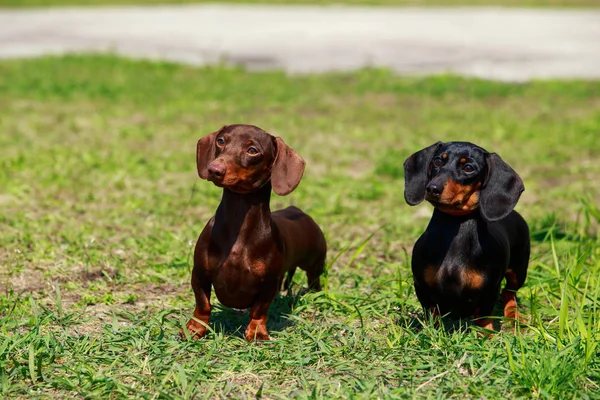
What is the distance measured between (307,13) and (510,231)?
1861cm

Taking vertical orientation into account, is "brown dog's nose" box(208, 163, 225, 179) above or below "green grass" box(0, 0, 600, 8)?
below

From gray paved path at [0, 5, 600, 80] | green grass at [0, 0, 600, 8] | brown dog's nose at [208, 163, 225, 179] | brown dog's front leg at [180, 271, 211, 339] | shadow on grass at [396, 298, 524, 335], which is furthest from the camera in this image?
green grass at [0, 0, 600, 8]

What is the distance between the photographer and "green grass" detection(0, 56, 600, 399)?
393 cm

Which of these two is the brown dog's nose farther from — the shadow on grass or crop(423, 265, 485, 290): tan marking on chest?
the shadow on grass

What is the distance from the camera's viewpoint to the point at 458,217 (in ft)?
13.8

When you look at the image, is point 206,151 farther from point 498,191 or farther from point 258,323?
point 498,191

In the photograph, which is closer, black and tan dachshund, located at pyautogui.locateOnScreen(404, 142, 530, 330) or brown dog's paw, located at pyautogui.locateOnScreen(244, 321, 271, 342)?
black and tan dachshund, located at pyautogui.locateOnScreen(404, 142, 530, 330)

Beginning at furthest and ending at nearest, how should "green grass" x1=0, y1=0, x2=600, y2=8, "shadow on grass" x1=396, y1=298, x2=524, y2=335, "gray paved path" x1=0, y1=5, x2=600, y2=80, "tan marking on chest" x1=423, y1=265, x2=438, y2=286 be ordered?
"green grass" x1=0, y1=0, x2=600, y2=8 < "gray paved path" x1=0, y1=5, x2=600, y2=80 < "shadow on grass" x1=396, y1=298, x2=524, y2=335 < "tan marking on chest" x1=423, y1=265, x2=438, y2=286

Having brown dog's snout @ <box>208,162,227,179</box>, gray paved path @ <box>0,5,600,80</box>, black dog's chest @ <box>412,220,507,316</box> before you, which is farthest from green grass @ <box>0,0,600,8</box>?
brown dog's snout @ <box>208,162,227,179</box>

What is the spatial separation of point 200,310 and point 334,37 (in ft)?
47.6

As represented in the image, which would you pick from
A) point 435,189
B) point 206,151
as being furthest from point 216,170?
point 435,189

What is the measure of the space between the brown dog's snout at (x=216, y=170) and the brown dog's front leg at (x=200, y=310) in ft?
2.01

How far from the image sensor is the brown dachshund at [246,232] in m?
4.12

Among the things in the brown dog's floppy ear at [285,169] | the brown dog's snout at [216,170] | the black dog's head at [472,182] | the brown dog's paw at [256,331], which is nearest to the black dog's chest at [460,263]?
the black dog's head at [472,182]
